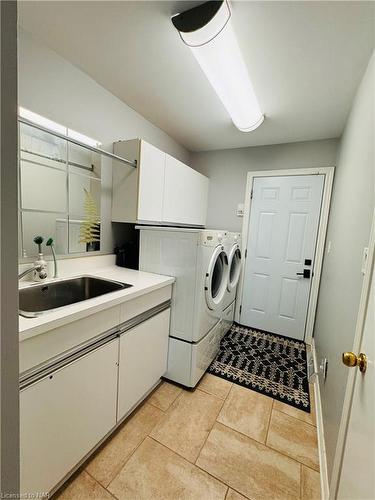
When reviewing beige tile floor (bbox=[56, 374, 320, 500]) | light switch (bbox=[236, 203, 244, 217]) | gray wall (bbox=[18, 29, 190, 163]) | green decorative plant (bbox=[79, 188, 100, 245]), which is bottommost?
beige tile floor (bbox=[56, 374, 320, 500])

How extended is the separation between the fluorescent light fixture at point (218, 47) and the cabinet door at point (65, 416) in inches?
67.0

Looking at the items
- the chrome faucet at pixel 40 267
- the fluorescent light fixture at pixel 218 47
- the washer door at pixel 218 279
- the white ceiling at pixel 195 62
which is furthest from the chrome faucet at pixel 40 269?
the fluorescent light fixture at pixel 218 47

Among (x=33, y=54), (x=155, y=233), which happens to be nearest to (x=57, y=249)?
(x=155, y=233)

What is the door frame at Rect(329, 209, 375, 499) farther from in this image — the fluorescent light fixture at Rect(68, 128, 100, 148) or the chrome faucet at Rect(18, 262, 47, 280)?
the fluorescent light fixture at Rect(68, 128, 100, 148)

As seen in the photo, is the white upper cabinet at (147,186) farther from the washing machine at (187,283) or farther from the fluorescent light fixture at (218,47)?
the fluorescent light fixture at (218,47)

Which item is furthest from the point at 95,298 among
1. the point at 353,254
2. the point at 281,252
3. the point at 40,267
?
the point at 281,252

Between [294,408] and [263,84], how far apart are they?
96.8 inches

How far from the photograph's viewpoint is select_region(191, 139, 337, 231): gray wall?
2619 mm

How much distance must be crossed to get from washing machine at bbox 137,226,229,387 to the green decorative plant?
40cm

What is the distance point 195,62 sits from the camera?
1.47 metres

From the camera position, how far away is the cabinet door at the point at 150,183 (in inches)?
74.5

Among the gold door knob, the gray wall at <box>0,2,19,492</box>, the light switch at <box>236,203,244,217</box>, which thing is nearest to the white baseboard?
the gold door knob

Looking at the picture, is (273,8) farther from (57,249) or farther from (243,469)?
(243,469)

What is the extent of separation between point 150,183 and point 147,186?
0.16 feet
